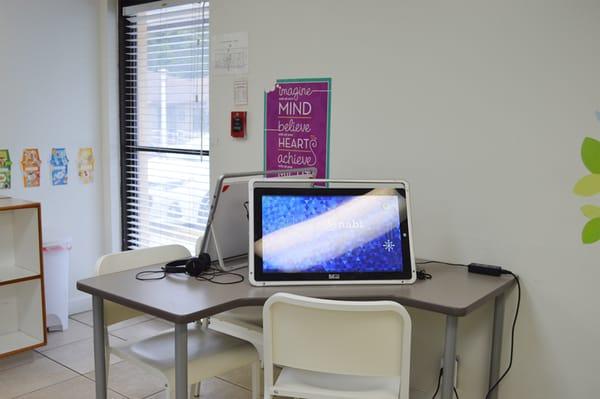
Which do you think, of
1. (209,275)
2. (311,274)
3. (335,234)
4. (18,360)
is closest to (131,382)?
(18,360)

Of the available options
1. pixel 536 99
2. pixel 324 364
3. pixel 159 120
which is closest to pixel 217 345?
pixel 324 364

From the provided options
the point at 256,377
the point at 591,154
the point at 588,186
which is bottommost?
the point at 256,377

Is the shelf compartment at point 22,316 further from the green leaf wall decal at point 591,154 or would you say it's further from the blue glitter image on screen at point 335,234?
the green leaf wall decal at point 591,154

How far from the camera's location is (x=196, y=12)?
3.64 meters

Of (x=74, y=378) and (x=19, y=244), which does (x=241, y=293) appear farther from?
(x=19, y=244)

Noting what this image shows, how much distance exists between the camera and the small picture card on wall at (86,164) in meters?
4.07

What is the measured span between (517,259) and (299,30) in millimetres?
1572

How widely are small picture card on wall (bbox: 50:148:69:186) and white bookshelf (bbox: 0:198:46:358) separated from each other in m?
0.44

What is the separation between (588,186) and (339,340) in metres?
1.17

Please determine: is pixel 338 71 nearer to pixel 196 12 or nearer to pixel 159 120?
pixel 196 12

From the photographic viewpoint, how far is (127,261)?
8.36 feet

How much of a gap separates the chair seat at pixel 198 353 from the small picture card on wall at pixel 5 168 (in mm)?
1831

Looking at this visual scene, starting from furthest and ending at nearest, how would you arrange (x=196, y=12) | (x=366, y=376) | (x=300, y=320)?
(x=196, y=12), (x=366, y=376), (x=300, y=320)

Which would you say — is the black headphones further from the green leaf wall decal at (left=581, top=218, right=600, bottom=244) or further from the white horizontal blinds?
the green leaf wall decal at (left=581, top=218, right=600, bottom=244)
